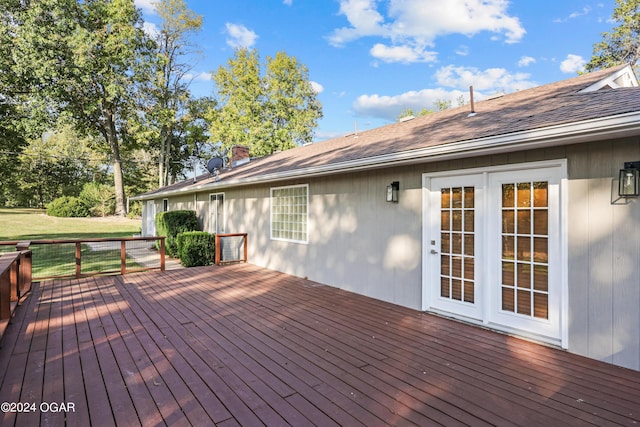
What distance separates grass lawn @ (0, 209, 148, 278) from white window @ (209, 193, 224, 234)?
2385mm

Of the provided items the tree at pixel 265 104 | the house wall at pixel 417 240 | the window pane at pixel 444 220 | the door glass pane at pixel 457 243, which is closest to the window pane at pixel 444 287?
the door glass pane at pixel 457 243

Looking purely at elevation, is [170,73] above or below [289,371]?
above

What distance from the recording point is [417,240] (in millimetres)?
4770

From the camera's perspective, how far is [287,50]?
23594 millimetres

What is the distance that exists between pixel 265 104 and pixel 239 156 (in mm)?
11417

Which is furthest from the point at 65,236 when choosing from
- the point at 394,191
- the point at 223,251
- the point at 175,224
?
the point at 394,191

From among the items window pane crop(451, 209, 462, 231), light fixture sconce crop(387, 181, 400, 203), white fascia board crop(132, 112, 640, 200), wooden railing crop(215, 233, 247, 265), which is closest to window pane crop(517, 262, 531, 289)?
window pane crop(451, 209, 462, 231)

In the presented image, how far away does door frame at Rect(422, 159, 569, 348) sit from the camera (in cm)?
338

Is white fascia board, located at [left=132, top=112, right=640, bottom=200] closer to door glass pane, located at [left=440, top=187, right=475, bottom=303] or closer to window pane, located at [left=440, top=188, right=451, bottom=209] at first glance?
window pane, located at [left=440, top=188, right=451, bottom=209]

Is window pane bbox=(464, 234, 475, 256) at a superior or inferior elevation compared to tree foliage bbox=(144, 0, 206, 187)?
inferior

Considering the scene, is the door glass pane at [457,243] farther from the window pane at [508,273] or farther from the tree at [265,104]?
the tree at [265,104]

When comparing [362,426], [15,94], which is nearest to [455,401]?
[362,426]

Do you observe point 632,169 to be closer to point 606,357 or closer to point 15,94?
point 606,357

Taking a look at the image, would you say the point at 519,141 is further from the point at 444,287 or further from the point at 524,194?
the point at 444,287
